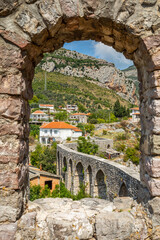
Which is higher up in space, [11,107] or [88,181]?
[11,107]

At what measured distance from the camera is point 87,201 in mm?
2963

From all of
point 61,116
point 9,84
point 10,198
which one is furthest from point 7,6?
point 61,116

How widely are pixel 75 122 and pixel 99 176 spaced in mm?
34368

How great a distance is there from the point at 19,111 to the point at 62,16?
1.20 metres

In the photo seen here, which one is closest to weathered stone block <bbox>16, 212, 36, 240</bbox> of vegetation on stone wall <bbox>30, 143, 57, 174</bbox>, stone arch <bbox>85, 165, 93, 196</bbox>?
stone arch <bbox>85, 165, 93, 196</bbox>

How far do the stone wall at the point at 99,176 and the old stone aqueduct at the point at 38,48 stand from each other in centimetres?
103

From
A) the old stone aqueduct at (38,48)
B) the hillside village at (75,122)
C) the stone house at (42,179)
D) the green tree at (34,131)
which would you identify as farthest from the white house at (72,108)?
the old stone aqueduct at (38,48)

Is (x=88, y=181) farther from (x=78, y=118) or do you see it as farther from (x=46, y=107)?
(x=46, y=107)

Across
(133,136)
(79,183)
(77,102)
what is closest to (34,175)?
(79,183)

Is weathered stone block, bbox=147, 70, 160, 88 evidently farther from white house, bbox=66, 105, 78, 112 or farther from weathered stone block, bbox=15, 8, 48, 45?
white house, bbox=66, 105, 78, 112

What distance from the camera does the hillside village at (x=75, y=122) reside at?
24.7 meters

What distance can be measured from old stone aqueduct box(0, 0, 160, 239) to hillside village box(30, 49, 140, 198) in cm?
1401

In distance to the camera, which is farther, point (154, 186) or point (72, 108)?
point (72, 108)

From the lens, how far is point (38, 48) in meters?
2.58
